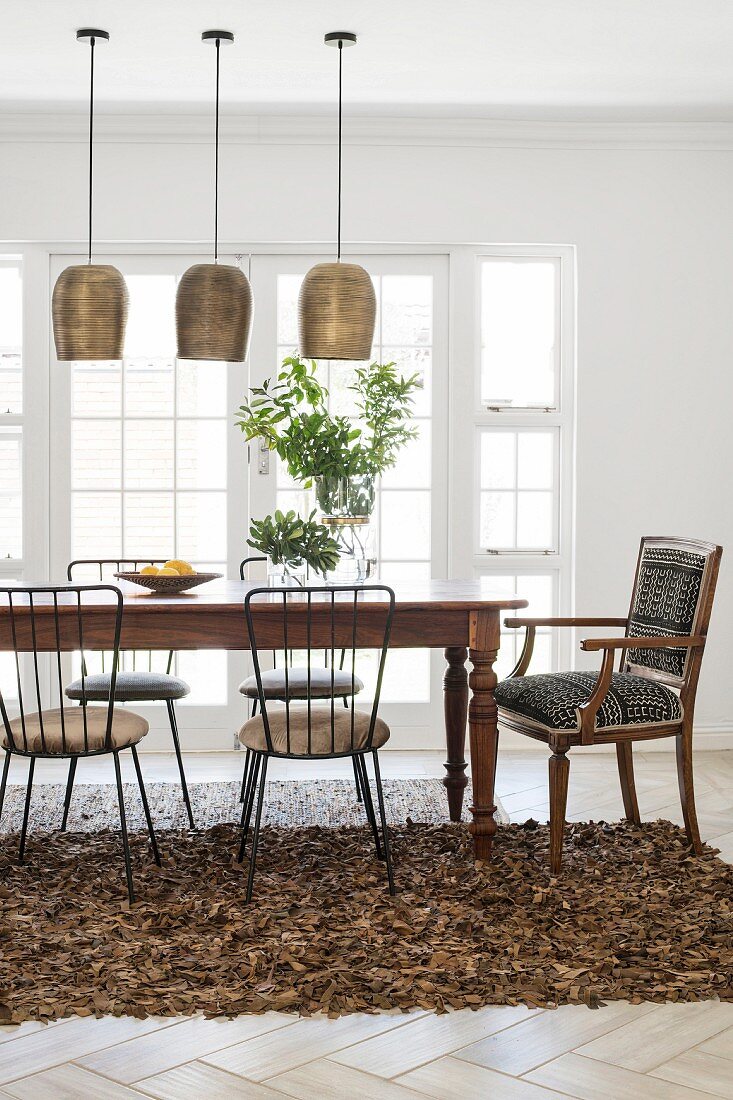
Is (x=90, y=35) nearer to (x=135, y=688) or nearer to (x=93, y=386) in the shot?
(x=93, y=386)

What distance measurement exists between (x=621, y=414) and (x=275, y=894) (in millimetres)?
2974

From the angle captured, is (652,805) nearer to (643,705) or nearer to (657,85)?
(643,705)

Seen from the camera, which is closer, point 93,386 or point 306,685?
point 306,685

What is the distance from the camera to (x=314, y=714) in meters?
3.46

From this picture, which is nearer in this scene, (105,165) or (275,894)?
(275,894)

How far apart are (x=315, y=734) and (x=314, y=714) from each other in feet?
0.65

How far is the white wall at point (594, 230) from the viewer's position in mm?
5152

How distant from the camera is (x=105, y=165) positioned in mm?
5145

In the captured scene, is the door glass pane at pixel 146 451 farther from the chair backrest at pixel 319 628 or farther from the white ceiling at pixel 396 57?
the chair backrest at pixel 319 628

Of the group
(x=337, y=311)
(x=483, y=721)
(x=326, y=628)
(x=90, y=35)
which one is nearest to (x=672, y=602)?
(x=483, y=721)

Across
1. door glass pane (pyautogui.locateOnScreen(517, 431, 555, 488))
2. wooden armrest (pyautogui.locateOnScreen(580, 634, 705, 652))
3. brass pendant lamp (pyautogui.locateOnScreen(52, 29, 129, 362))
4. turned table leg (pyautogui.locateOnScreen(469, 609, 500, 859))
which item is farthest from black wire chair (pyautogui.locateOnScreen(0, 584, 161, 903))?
door glass pane (pyautogui.locateOnScreen(517, 431, 555, 488))

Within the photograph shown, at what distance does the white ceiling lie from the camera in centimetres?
395

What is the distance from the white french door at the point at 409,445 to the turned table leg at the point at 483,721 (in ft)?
5.86

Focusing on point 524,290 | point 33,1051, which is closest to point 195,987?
point 33,1051
